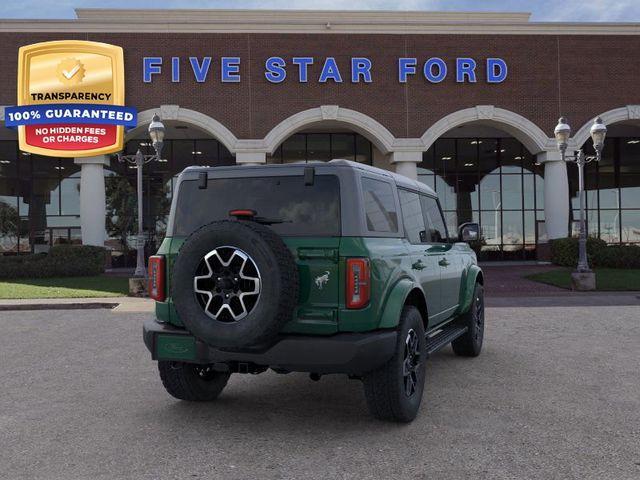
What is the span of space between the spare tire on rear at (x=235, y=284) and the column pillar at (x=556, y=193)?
76.6 ft

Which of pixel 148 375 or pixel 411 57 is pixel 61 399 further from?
pixel 411 57

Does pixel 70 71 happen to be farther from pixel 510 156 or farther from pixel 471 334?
pixel 510 156

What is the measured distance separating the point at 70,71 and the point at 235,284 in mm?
22641

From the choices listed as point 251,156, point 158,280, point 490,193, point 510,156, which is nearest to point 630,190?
point 510,156

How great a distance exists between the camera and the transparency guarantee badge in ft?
77.1

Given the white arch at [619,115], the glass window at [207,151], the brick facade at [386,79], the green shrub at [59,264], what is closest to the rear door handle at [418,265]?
the green shrub at [59,264]

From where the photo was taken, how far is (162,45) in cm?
2453

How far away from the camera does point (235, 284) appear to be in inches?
170

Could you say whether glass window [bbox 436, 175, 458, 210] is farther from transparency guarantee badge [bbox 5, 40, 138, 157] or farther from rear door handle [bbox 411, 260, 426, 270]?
rear door handle [bbox 411, 260, 426, 270]

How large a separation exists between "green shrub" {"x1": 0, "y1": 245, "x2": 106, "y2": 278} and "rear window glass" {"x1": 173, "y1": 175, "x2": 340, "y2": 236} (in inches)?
728

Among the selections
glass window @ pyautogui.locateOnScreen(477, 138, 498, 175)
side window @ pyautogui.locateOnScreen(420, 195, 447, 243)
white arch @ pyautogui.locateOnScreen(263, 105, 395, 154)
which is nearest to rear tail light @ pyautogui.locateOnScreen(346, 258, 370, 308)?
side window @ pyautogui.locateOnScreen(420, 195, 447, 243)

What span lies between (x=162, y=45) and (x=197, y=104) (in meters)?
2.86

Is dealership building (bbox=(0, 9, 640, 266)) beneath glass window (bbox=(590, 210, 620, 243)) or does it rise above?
above

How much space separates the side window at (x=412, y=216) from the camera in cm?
548
